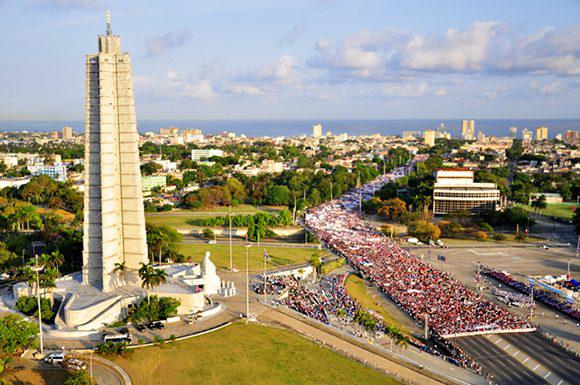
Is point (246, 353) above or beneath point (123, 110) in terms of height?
beneath

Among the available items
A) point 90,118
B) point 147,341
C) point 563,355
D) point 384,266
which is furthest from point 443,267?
point 90,118

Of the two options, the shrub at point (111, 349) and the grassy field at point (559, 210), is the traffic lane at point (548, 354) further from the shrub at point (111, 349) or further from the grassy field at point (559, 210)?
the grassy field at point (559, 210)

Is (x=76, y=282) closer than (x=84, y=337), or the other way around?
(x=84, y=337)

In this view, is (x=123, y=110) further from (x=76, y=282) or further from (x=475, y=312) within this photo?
(x=475, y=312)

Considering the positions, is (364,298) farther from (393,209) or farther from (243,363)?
(393,209)

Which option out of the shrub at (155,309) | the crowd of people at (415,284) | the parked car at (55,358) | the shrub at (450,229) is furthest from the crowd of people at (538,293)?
the parked car at (55,358)
